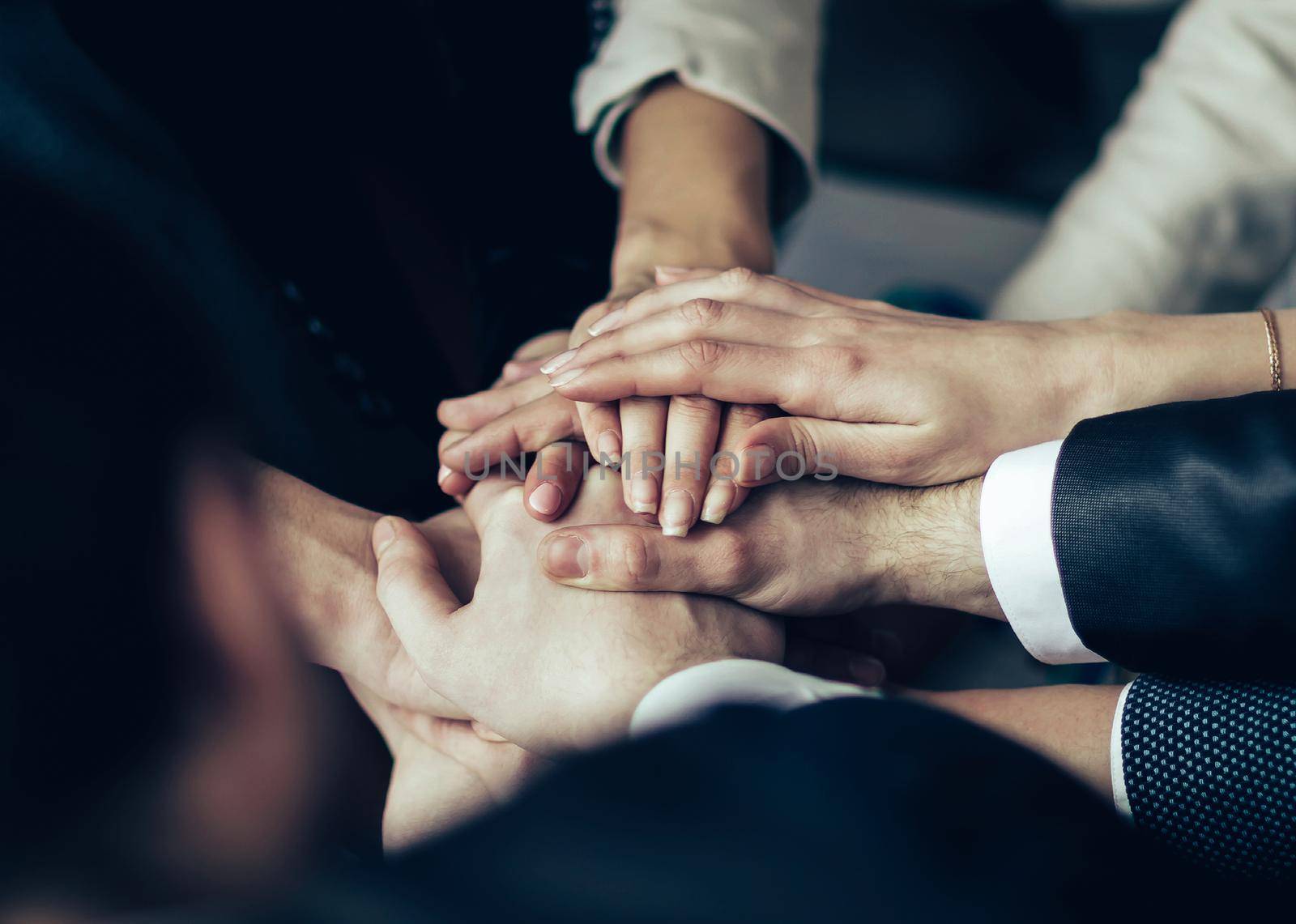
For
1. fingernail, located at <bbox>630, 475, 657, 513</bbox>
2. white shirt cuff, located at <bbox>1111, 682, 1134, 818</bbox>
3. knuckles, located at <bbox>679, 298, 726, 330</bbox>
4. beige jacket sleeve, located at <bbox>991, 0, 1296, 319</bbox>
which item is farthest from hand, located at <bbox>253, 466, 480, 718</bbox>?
beige jacket sleeve, located at <bbox>991, 0, 1296, 319</bbox>

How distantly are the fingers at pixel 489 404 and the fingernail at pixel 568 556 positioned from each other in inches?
9.0

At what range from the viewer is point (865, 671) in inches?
30.8

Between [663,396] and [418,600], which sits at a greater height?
[663,396]

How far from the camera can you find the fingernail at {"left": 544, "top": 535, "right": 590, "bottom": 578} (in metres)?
0.66

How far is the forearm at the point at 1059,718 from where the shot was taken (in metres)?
0.66

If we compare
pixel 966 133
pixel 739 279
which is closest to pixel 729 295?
pixel 739 279

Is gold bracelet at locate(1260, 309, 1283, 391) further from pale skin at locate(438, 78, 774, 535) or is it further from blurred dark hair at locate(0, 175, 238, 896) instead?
blurred dark hair at locate(0, 175, 238, 896)

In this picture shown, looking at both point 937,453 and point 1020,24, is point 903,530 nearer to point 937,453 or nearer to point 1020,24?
point 937,453

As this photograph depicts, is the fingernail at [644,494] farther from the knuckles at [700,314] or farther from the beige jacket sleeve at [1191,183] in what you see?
the beige jacket sleeve at [1191,183]

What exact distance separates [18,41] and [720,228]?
0.76m

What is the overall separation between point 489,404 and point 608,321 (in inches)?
6.0

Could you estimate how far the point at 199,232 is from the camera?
0.90 meters

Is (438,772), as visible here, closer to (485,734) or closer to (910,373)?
(485,734)

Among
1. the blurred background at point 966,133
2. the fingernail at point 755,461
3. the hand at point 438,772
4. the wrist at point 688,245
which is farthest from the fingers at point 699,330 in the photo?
the blurred background at point 966,133
